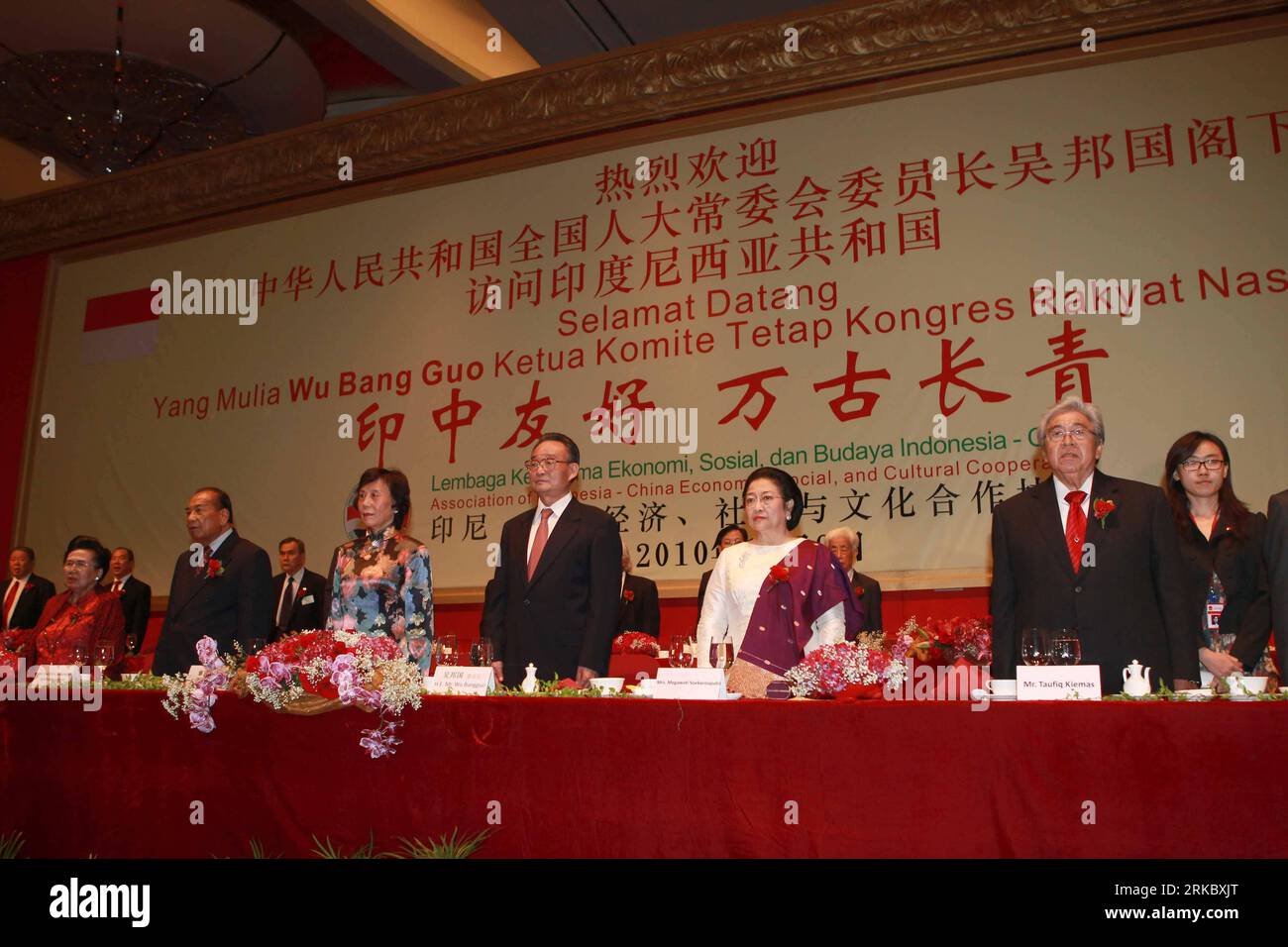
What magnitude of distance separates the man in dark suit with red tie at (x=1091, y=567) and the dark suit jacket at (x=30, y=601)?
20.0 ft

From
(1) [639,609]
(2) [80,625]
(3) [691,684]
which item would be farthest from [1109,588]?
(2) [80,625]

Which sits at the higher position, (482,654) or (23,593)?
(23,593)

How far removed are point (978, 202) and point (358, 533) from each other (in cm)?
362

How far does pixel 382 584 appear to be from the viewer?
10.5 ft

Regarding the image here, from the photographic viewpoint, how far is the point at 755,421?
5520mm

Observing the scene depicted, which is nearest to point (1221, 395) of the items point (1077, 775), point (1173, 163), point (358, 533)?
point (1173, 163)

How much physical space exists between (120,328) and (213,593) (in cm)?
469

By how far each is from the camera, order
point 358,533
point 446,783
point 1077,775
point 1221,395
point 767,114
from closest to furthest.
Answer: point 1077,775 → point 446,783 → point 358,533 → point 1221,395 → point 767,114

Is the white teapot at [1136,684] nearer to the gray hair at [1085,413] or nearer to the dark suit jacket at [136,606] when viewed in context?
the gray hair at [1085,413]

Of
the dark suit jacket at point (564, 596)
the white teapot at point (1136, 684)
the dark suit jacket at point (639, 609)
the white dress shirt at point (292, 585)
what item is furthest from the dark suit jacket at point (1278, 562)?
the white dress shirt at point (292, 585)

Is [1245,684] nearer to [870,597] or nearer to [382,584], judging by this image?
[382,584]

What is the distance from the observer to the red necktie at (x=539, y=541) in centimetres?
353

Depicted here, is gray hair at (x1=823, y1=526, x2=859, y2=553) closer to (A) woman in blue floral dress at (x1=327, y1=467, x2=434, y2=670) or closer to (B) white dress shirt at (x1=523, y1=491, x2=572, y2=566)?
(B) white dress shirt at (x1=523, y1=491, x2=572, y2=566)

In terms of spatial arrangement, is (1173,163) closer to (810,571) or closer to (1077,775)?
(810,571)
